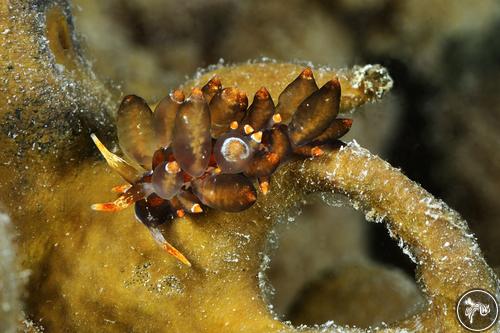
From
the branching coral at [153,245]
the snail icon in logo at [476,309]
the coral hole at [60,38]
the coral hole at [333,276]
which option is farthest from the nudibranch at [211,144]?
the coral hole at [333,276]

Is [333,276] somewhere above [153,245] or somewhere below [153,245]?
below

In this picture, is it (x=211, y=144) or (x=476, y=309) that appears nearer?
(x=476, y=309)

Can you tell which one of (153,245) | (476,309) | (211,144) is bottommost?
(153,245)

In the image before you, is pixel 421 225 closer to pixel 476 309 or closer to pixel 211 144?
pixel 476 309

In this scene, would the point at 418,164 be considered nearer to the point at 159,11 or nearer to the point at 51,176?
the point at 159,11

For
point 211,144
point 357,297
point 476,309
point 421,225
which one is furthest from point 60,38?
point 357,297

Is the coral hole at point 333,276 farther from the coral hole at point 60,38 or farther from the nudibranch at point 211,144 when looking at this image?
the coral hole at point 60,38

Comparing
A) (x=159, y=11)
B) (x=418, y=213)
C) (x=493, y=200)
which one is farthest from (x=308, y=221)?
(x=159, y=11)

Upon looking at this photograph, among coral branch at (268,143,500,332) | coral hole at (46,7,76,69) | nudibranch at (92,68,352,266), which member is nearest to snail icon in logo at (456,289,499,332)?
coral branch at (268,143,500,332)
